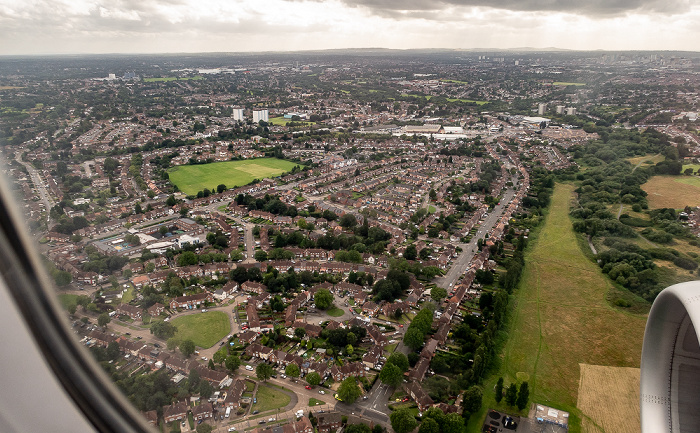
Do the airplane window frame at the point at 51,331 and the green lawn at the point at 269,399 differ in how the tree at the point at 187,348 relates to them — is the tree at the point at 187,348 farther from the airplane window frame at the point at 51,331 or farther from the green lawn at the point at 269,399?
the airplane window frame at the point at 51,331

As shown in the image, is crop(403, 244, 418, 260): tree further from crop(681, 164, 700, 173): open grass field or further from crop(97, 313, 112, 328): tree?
crop(681, 164, 700, 173): open grass field

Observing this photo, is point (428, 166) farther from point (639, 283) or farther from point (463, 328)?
point (463, 328)

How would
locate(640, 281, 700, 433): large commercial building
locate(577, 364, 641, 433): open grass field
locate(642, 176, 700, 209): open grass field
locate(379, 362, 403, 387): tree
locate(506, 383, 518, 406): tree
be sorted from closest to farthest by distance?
locate(640, 281, 700, 433): large commercial building → locate(577, 364, 641, 433): open grass field → locate(506, 383, 518, 406): tree → locate(379, 362, 403, 387): tree → locate(642, 176, 700, 209): open grass field

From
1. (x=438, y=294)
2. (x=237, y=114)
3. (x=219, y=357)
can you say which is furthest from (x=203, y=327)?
(x=237, y=114)

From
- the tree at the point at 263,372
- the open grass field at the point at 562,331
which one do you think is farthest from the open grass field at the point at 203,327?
the open grass field at the point at 562,331

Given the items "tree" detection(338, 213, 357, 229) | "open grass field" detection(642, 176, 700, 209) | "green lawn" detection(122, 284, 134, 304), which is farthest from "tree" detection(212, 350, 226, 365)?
"open grass field" detection(642, 176, 700, 209)

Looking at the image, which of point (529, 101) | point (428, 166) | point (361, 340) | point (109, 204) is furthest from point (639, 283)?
point (529, 101)
